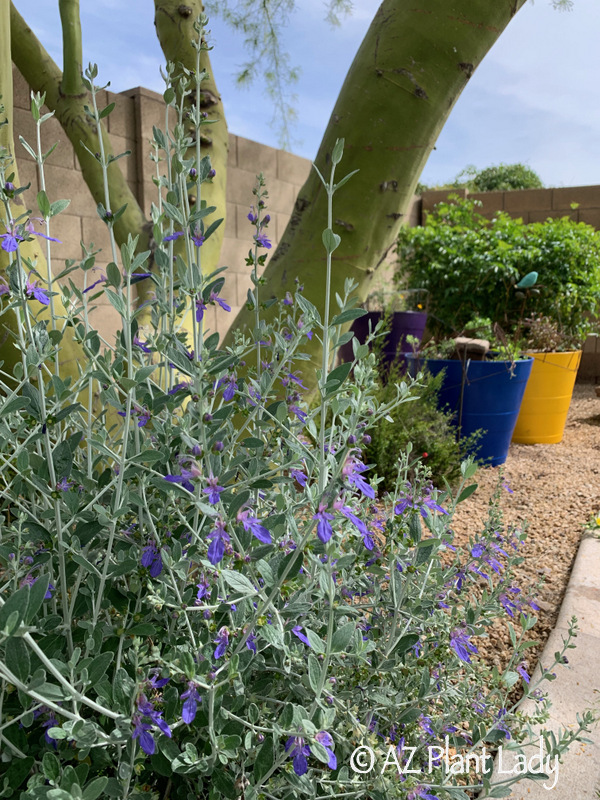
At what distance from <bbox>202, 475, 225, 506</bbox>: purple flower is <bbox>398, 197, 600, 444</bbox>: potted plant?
15.2 ft

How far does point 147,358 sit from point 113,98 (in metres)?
3.72

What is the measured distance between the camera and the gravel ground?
217cm

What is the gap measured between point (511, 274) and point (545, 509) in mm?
3746

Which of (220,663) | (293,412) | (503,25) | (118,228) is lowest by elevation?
(220,663)

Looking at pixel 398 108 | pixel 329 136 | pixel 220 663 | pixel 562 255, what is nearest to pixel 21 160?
pixel 329 136

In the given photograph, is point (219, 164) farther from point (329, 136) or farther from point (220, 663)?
point (220, 663)

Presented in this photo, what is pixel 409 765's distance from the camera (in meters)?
1.04

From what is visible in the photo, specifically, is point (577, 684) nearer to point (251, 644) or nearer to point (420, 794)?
point (420, 794)

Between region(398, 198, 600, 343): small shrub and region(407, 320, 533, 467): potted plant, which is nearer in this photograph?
region(407, 320, 533, 467): potted plant

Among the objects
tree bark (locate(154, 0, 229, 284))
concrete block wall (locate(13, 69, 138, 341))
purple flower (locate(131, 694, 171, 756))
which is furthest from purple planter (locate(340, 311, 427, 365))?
purple flower (locate(131, 694, 171, 756))

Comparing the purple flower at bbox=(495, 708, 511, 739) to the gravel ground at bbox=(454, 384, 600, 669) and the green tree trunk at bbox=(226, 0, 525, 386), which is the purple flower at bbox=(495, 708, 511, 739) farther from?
the green tree trunk at bbox=(226, 0, 525, 386)

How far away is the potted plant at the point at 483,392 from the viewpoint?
368 cm

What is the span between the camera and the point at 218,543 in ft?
2.38

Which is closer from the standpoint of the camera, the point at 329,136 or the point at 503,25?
the point at 503,25
